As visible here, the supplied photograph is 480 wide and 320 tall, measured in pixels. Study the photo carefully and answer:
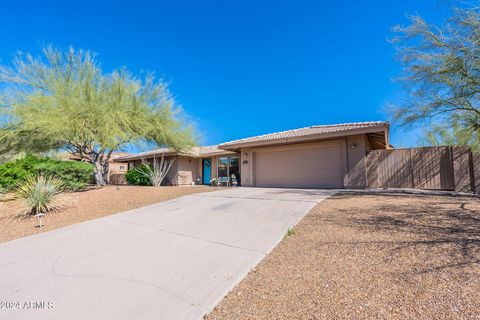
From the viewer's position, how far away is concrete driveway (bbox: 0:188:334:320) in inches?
96.6

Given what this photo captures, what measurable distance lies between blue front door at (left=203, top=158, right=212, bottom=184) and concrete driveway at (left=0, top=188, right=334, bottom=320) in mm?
13825

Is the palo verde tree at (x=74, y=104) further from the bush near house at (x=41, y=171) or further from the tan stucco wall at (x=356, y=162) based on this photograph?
the tan stucco wall at (x=356, y=162)

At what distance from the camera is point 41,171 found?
10.6m

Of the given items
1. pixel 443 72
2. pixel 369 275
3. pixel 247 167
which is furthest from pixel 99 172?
pixel 443 72

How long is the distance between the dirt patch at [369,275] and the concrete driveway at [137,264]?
1.17 feet

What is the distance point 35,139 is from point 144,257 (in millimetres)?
13289

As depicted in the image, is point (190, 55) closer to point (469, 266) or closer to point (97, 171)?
point (97, 171)

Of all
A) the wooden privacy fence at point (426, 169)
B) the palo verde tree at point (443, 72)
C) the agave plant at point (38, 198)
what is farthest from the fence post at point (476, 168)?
the agave plant at point (38, 198)

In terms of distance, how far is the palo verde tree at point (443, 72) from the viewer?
6213 millimetres

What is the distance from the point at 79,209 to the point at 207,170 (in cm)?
1283

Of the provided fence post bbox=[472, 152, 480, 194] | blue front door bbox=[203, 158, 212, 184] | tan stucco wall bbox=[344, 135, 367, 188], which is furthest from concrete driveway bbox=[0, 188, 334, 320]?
blue front door bbox=[203, 158, 212, 184]

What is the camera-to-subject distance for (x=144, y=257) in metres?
3.71

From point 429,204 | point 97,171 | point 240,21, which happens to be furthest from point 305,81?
point 97,171

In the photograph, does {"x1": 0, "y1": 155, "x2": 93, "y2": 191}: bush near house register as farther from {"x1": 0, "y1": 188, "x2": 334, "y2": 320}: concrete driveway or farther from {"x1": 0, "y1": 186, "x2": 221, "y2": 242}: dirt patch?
{"x1": 0, "y1": 188, "x2": 334, "y2": 320}: concrete driveway
